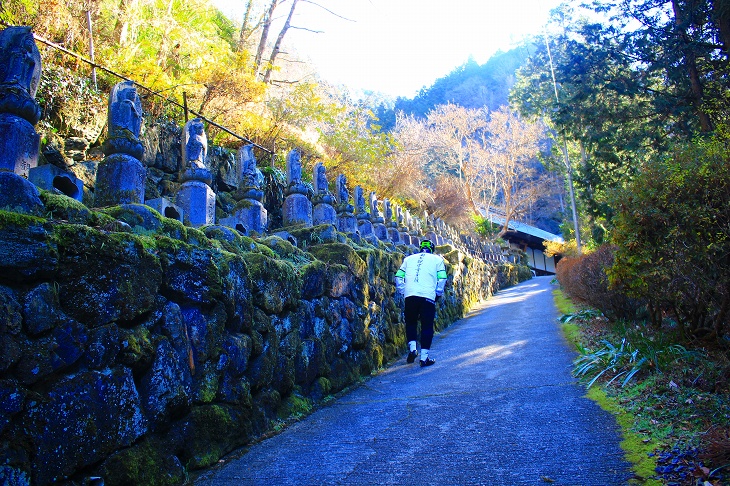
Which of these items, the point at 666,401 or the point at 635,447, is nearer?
the point at 635,447

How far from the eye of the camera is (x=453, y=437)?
11.8 ft

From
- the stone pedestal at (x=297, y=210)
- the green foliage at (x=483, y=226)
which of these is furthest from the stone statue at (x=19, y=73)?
the green foliage at (x=483, y=226)

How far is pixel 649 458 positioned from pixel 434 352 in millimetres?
4757

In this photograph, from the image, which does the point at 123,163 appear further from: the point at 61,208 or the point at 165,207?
the point at 61,208

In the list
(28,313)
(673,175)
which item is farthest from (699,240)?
(28,313)

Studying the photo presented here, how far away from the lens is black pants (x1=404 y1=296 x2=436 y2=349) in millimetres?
6602

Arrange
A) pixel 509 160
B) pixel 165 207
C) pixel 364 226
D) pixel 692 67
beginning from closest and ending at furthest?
pixel 165 207 → pixel 364 226 → pixel 692 67 → pixel 509 160

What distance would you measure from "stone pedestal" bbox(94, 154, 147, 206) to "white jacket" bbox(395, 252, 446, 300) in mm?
3831

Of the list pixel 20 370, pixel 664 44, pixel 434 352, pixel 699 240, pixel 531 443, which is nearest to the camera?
pixel 20 370

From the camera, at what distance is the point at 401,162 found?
785 inches

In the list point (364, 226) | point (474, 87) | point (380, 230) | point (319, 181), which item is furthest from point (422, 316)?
point (474, 87)

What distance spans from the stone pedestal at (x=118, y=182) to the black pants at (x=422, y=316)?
3.94 meters

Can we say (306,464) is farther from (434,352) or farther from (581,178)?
(581,178)

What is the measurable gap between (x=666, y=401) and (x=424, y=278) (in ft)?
11.4
